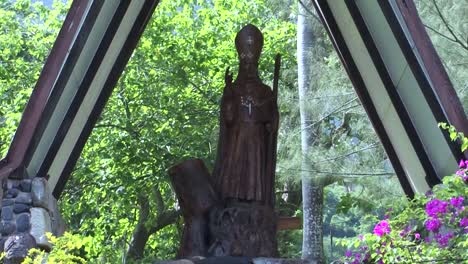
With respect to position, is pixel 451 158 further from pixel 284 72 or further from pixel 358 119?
pixel 284 72

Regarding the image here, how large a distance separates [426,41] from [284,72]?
8.03 metres

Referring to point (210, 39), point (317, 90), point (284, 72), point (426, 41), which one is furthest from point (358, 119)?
point (426, 41)

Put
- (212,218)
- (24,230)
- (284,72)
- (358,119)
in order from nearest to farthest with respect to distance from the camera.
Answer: (212,218)
(24,230)
(358,119)
(284,72)

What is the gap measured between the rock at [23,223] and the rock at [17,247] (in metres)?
0.16

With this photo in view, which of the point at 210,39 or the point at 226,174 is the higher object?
the point at 210,39

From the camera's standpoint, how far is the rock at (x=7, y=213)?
10438mm

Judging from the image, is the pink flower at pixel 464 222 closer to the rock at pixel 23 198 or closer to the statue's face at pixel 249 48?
the statue's face at pixel 249 48

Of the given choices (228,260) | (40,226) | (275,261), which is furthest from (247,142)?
(40,226)

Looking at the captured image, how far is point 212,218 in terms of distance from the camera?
9273mm

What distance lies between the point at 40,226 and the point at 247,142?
2.36 m

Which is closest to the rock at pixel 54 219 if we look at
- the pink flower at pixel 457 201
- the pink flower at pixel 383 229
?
the pink flower at pixel 383 229

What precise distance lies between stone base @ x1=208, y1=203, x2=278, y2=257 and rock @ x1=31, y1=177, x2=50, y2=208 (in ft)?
7.23

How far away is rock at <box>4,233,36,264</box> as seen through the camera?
9.95 m

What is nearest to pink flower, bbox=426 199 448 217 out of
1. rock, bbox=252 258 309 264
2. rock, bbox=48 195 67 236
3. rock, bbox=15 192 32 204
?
rock, bbox=252 258 309 264
